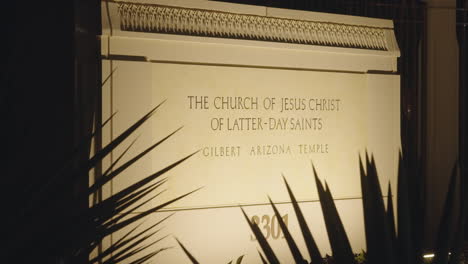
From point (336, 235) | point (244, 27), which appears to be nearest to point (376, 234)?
point (336, 235)

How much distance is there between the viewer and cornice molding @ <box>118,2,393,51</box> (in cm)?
421

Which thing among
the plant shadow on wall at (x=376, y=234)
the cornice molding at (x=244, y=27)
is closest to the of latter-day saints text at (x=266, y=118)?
the cornice molding at (x=244, y=27)

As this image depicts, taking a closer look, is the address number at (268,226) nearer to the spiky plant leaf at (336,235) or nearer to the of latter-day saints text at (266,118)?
the of latter-day saints text at (266,118)

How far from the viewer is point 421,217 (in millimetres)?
1633

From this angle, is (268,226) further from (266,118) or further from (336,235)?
(336,235)

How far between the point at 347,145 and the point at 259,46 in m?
1.28

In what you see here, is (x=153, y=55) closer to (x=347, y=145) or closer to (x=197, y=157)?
(x=197, y=157)

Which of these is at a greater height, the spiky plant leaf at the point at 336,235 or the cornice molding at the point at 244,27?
the cornice molding at the point at 244,27

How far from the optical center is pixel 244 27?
183 inches

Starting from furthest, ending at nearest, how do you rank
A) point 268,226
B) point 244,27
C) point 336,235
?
point 268,226 → point 244,27 → point 336,235

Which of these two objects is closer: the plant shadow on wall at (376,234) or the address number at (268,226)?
the plant shadow on wall at (376,234)

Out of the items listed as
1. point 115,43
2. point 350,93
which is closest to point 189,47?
point 115,43

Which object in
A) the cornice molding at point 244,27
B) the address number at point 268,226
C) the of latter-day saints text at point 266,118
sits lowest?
the address number at point 268,226

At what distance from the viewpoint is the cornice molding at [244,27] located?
4.21 meters
